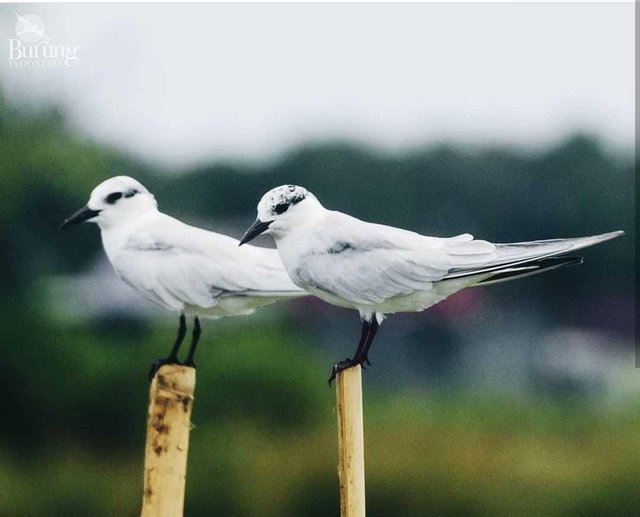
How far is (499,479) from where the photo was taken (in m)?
4.14

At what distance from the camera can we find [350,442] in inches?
103

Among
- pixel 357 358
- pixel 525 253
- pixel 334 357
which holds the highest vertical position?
pixel 334 357

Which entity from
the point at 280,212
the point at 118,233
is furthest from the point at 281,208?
the point at 118,233

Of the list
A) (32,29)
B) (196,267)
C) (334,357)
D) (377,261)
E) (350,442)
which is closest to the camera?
(350,442)

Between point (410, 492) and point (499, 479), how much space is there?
352 mm

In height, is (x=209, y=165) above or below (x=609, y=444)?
above

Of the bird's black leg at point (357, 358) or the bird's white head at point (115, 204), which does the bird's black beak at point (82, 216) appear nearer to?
the bird's white head at point (115, 204)

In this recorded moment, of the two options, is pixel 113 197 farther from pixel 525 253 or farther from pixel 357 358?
pixel 525 253

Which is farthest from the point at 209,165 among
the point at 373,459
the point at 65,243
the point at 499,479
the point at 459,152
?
the point at 499,479

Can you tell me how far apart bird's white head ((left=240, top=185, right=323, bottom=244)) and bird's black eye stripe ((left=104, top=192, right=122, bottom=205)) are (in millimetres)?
484

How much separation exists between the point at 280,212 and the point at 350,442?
24.5 inches

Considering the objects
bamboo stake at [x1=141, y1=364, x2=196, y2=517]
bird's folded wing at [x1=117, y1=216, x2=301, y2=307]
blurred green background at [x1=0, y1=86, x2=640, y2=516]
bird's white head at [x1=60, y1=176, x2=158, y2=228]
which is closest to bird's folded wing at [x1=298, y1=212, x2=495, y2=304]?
bird's folded wing at [x1=117, y1=216, x2=301, y2=307]

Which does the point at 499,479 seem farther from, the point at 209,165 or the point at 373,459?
the point at 209,165

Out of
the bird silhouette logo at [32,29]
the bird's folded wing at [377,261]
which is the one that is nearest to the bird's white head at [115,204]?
the bird's folded wing at [377,261]
